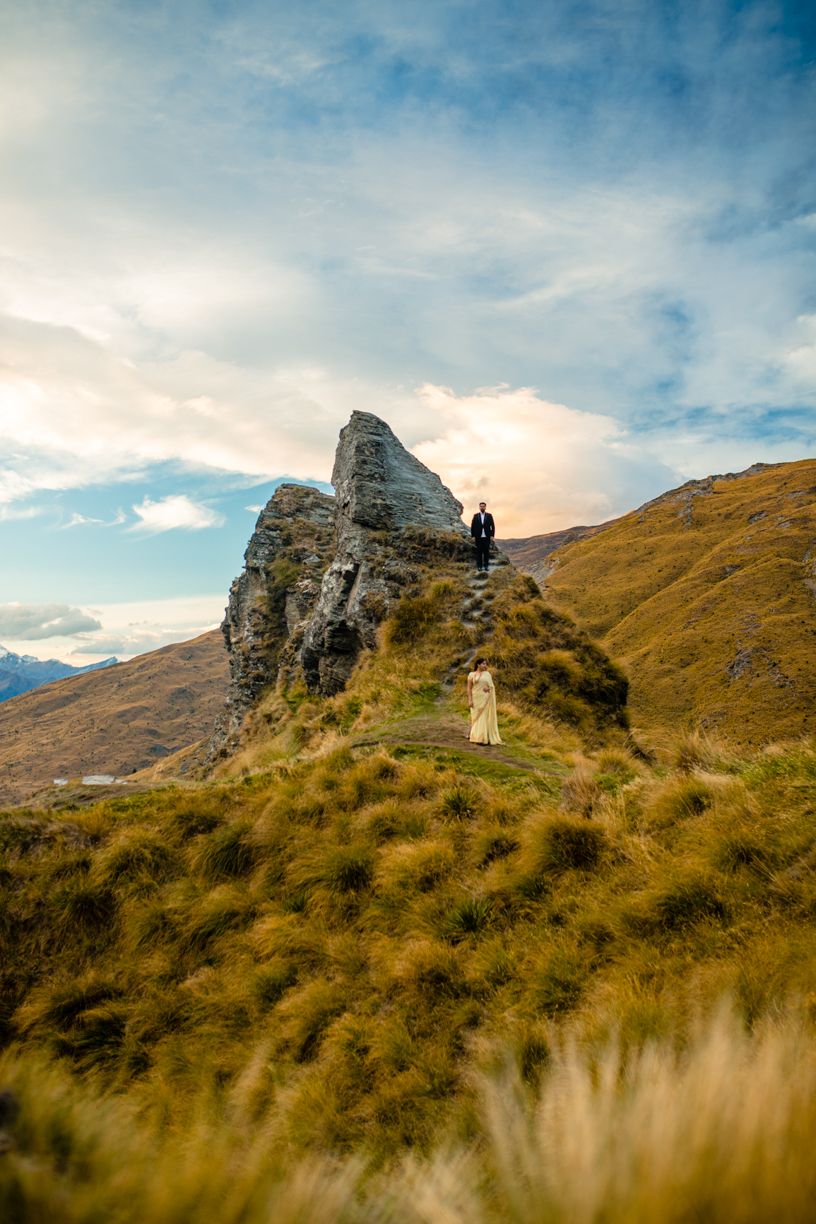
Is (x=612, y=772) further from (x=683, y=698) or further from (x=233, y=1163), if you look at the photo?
(x=683, y=698)

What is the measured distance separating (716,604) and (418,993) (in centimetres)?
9853

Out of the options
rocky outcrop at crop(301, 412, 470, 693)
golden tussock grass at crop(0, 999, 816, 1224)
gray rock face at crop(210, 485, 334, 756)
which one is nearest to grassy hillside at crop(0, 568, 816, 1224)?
golden tussock grass at crop(0, 999, 816, 1224)

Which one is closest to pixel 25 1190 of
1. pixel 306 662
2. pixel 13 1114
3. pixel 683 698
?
pixel 13 1114

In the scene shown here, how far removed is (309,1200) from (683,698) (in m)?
79.2

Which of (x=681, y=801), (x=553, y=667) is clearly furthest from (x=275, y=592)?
(x=681, y=801)

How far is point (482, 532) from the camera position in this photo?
74.9 feet

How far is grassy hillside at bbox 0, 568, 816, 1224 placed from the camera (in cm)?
184

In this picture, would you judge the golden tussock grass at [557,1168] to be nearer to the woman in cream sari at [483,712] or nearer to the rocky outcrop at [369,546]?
the woman in cream sari at [483,712]

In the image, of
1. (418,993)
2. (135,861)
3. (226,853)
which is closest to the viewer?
(418,993)

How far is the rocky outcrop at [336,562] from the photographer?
2373cm

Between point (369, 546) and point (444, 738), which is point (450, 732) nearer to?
point (444, 738)

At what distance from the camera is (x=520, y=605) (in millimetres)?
19891

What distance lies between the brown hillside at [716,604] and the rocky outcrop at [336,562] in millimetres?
7703

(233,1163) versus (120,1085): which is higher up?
(233,1163)
